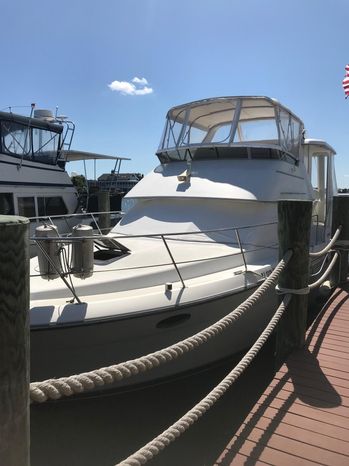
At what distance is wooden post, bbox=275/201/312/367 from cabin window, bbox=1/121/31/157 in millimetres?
9022

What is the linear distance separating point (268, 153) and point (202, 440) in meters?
4.21

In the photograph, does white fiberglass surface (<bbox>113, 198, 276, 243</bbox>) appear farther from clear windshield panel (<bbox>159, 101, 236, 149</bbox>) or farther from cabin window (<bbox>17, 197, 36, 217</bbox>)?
cabin window (<bbox>17, 197, 36, 217</bbox>)

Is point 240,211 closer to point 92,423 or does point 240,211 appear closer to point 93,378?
point 92,423

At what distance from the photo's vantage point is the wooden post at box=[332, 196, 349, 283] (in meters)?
6.11

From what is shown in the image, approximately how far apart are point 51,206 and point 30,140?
6.25ft

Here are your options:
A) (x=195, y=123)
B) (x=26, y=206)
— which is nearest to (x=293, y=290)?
(x=195, y=123)

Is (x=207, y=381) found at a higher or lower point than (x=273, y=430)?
lower

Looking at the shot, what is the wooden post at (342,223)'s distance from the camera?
241 inches

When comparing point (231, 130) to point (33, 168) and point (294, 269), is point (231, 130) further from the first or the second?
point (33, 168)

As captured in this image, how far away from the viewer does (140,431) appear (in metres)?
4.00

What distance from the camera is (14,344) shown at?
141 cm

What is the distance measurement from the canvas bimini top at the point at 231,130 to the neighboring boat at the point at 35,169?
444 cm

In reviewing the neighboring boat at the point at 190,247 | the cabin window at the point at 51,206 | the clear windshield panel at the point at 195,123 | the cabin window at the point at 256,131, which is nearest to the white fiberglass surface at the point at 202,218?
the neighboring boat at the point at 190,247

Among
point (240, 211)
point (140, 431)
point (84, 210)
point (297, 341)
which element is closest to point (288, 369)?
point (297, 341)
